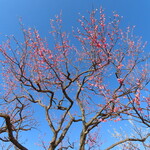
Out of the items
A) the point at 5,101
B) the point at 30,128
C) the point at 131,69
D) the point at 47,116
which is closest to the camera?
the point at 131,69

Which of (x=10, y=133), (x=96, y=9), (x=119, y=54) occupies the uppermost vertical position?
(x=96, y=9)

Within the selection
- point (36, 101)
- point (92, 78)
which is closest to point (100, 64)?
point (92, 78)

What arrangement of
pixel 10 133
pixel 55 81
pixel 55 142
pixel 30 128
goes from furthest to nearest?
pixel 30 128
pixel 55 81
pixel 55 142
pixel 10 133

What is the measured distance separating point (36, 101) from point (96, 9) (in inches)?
212

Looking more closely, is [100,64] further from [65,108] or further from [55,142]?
[55,142]

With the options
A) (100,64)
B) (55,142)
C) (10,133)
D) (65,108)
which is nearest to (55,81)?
(65,108)

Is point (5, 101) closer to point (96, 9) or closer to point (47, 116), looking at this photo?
point (47, 116)

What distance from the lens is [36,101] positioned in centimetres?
873

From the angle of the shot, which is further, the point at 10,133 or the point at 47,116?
the point at 47,116

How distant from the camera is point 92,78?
8648 mm

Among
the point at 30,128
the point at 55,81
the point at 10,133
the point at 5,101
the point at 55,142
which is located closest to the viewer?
the point at 10,133

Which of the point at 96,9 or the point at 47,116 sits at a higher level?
the point at 96,9

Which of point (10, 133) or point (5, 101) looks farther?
point (5, 101)

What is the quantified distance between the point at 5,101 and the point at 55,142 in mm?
4102
